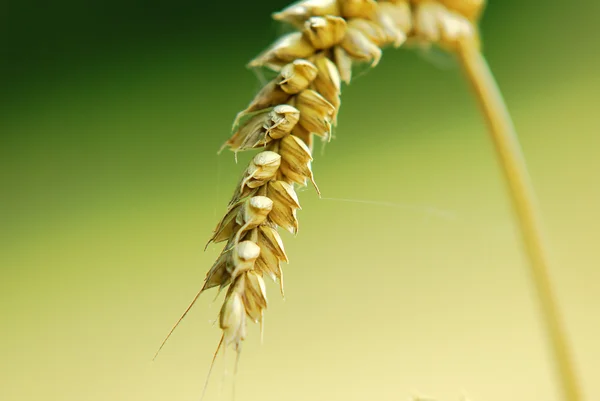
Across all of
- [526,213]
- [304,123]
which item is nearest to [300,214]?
[526,213]

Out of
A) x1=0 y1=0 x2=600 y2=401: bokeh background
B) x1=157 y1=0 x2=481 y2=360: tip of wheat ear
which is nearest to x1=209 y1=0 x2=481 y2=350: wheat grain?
x1=157 y1=0 x2=481 y2=360: tip of wheat ear

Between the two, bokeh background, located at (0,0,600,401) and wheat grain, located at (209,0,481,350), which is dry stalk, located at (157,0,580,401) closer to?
wheat grain, located at (209,0,481,350)

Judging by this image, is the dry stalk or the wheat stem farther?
the wheat stem

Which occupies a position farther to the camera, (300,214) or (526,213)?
(300,214)

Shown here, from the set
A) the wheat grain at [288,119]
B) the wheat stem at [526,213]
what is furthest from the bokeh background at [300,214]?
the wheat grain at [288,119]

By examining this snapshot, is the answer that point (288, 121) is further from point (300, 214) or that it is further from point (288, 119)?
point (300, 214)

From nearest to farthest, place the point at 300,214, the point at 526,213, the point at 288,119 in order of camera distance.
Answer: the point at 288,119 < the point at 526,213 < the point at 300,214

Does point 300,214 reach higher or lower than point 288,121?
higher
